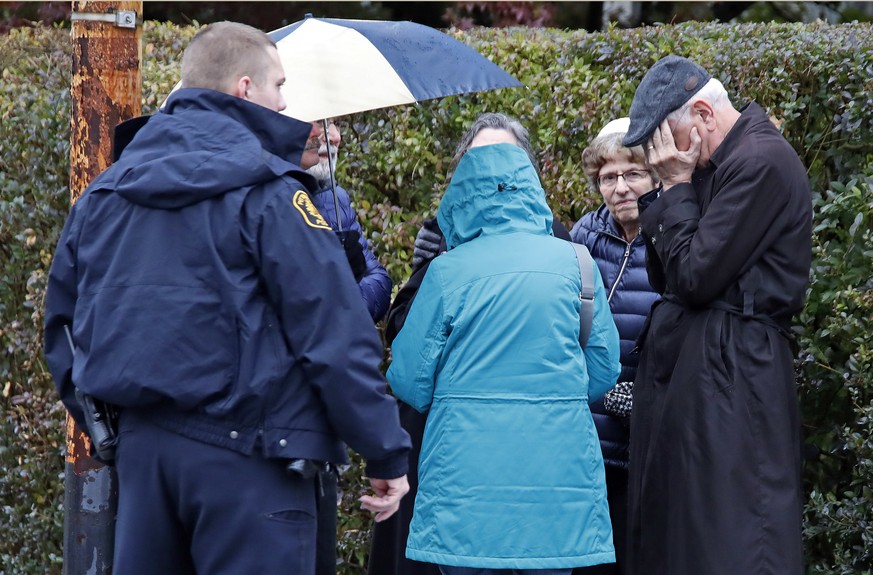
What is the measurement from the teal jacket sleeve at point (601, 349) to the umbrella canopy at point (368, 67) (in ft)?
2.69

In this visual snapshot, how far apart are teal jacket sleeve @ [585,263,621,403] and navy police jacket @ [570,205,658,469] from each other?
42 centimetres

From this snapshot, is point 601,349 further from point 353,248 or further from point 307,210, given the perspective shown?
point 307,210

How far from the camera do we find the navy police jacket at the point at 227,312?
8.79ft

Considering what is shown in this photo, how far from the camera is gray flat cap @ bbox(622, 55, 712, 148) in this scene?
11.5 feet

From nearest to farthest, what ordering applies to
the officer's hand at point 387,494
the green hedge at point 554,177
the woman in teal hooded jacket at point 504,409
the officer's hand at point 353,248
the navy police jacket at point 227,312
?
the navy police jacket at point 227,312 → the officer's hand at point 387,494 → the woman in teal hooded jacket at point 504,409 → the officer's hand at point 353,248 → the green hedge at point 554,177

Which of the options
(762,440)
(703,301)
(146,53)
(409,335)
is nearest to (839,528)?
(762,440)

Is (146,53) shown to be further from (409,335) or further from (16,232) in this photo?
(409,335)

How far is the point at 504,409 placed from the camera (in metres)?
3.20

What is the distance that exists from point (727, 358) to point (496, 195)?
2.75ft

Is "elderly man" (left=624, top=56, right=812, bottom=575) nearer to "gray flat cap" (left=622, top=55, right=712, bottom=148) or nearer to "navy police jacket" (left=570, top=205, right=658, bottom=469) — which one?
"gray flat cap" (left=622, top=55, right=712, bottom=148)

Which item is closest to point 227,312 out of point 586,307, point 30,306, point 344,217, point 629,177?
point 586,307

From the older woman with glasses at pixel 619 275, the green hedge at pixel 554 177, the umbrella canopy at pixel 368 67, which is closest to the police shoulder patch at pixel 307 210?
the umbrella canopy at pixel 368 67

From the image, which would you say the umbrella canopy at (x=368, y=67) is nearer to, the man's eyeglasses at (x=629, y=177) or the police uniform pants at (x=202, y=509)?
the man's eyeglasses at (x=629, y=177)

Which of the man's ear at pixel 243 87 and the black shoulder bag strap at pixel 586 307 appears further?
the black shoulder bag strap at pixel 586 307
